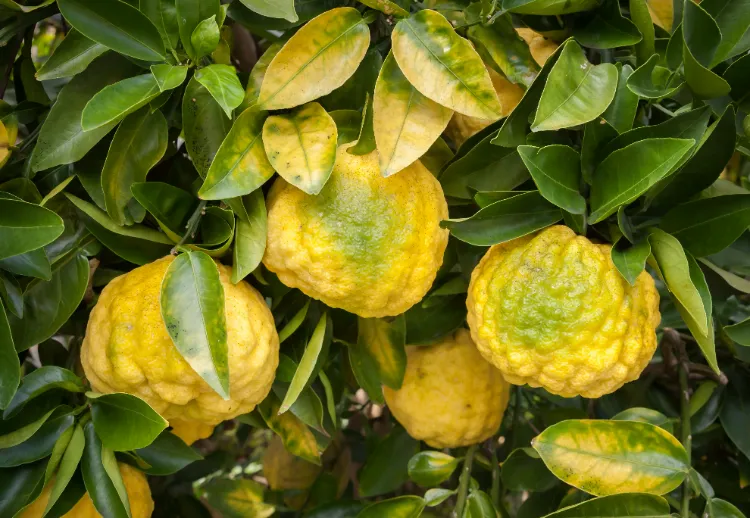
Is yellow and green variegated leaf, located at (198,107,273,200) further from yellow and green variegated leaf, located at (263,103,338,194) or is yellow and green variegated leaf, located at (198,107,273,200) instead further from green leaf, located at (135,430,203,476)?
green leaf, located at (135,430,203,476)

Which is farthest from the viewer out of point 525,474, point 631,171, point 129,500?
point 525,474

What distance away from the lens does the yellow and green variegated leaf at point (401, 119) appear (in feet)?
2.46

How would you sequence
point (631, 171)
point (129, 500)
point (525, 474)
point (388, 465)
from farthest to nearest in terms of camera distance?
point (388, 465) → point (525, 474) → point (129, 500) → point (631, 171)

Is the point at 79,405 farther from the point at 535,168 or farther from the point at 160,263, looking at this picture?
the point at 535,168

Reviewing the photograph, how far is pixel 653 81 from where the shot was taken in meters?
0.79

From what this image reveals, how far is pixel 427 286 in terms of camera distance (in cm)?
85

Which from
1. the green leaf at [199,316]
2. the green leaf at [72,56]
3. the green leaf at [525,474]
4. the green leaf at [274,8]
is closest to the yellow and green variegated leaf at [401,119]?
the green leaf at [274,8]

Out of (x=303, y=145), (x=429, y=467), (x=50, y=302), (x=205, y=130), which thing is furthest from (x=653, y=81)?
(x=50, y=302)

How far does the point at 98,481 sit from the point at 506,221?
543 mm

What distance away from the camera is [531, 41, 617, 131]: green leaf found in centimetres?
72

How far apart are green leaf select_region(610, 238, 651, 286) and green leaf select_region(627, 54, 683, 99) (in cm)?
15

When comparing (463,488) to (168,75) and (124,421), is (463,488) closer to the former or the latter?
(124,421)

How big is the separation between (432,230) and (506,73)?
0.61ft

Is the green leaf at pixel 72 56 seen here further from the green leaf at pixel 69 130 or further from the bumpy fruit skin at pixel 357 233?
the bumpy fruit skin at pixel 357 233
